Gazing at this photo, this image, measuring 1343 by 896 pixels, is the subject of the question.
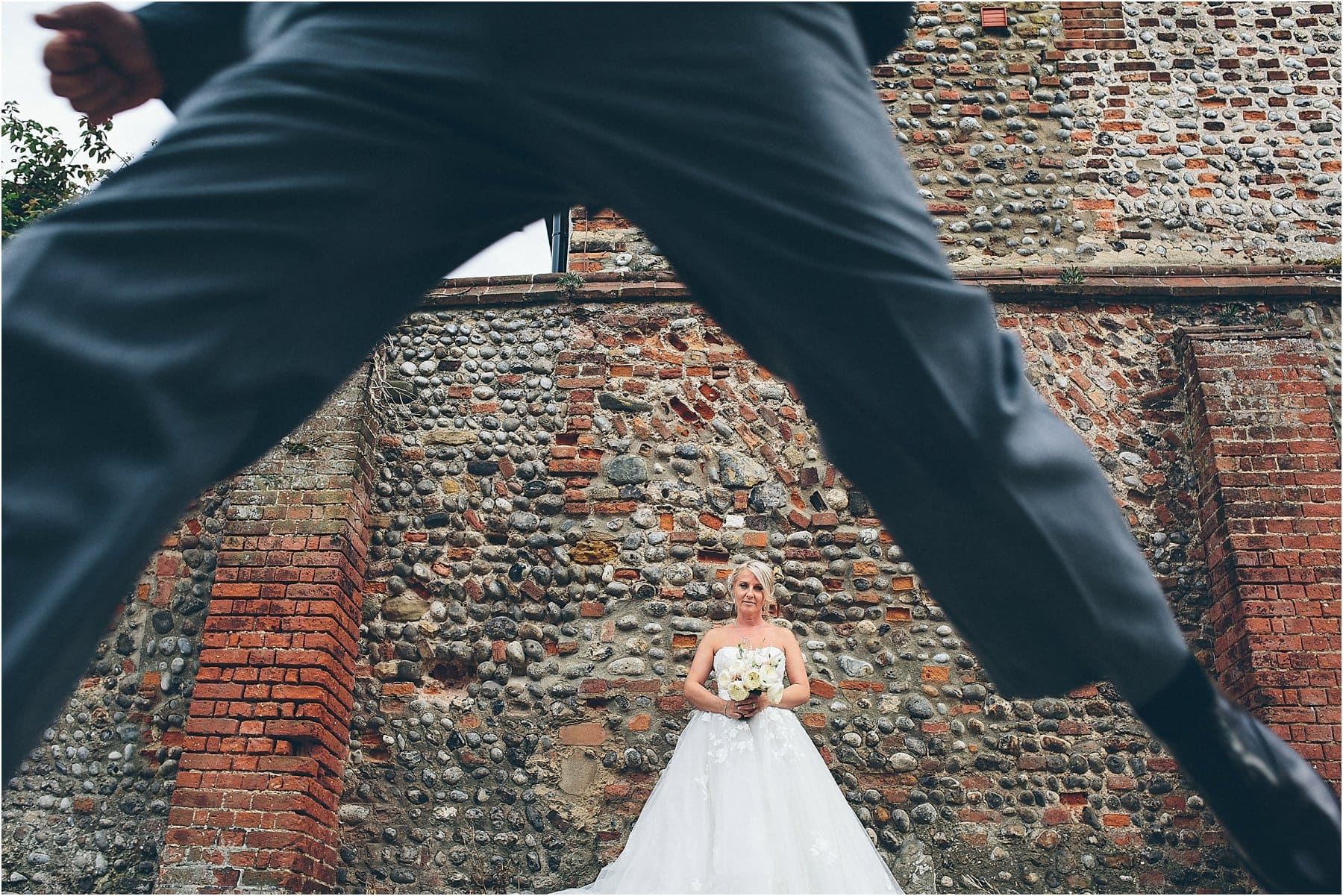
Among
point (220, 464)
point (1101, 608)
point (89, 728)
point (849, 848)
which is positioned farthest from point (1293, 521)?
point (89, 728)

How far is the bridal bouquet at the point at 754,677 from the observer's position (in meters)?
5.28

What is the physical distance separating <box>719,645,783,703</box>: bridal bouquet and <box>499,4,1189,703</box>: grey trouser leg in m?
4.37

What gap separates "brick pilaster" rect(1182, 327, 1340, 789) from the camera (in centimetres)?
537

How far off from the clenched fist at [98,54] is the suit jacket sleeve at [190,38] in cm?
1

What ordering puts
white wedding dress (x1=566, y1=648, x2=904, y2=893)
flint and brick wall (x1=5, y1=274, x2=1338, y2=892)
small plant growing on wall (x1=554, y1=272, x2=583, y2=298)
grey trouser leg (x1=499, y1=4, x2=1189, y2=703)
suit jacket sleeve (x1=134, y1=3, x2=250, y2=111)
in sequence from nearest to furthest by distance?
grey trouser leg (x1=499, y1=4, x2=1189, y2=703) → suit jacket sleeve (x1=134, y1=3, x2=250, y2=111) → white wedding dress (x1=566, y1=648, x2=904, y2=893) → flint and brick wall (x1=5, y1=274, x2=1338, y2=892) → small plant growing on wall (x1=554, y1=272, x2=583, y2=298)

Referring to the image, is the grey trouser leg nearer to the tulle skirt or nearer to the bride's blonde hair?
the tulle skirt

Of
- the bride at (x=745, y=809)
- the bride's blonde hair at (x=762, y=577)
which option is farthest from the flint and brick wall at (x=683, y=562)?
the bride at (x=745, y=809)

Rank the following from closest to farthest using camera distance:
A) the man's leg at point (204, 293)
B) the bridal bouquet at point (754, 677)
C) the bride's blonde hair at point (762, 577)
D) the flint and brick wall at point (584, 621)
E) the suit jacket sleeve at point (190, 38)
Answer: the man's leg at point (204, 293) → the suit jacket sleeve at point (190, 38) → the bridal bouquet at point (754, 677) → the flint and brick wall at point (584, 621) → the bride's blonde hair at point (762, 577)

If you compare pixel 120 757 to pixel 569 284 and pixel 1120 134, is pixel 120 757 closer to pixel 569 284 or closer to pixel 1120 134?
pixel 569 284

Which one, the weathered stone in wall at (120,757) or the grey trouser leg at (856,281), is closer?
the grey trouser leg at (856,281)

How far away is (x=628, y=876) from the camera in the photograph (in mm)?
4797

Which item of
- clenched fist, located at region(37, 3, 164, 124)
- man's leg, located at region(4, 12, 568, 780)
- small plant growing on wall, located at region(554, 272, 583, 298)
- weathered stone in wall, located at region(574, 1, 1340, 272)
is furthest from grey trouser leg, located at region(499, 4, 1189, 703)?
weathered stone in wall, located at region(574, 1, 1340, 272)

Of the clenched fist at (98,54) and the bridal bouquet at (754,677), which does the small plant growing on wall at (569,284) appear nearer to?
the bridal bouquet at (754,677)

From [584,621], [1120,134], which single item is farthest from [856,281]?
[1120,134]
